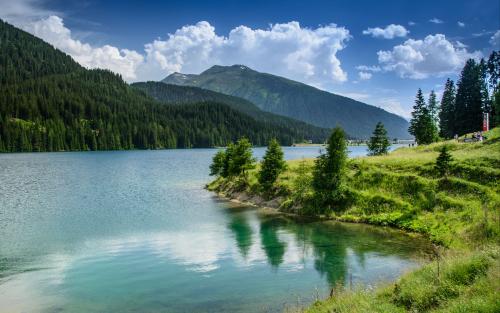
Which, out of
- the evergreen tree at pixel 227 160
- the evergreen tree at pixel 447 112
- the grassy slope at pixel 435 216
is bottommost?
the grassy slope at pixel 435 216

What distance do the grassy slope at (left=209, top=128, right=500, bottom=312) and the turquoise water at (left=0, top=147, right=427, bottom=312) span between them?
3826 millimetres

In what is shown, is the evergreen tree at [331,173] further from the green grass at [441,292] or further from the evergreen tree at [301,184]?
the green grass at [441,292]

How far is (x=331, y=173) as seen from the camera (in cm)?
5219

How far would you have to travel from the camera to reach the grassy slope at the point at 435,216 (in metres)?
16.0

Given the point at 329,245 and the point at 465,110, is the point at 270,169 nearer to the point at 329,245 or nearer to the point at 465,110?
the point at 329,245

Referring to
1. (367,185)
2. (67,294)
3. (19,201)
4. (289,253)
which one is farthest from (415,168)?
(19,201)

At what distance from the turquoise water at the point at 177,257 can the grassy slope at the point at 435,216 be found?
3.83m

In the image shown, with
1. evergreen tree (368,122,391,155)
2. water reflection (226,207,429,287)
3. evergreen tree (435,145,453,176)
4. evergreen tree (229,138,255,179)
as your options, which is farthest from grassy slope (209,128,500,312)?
evergreen tree (368,122,391,155)

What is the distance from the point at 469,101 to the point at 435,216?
78781 millimetres

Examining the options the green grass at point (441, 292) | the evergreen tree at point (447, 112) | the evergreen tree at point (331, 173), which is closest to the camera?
the green grass at point (441, 292)

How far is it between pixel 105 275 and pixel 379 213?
3202 cm

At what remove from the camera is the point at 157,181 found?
9469 cm

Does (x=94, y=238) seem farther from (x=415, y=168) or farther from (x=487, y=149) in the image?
(x=487, y=149)

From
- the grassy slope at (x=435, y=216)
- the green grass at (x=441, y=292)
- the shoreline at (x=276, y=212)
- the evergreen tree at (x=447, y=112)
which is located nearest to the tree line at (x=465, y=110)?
the evergreen tree at (x=447, y=112)
